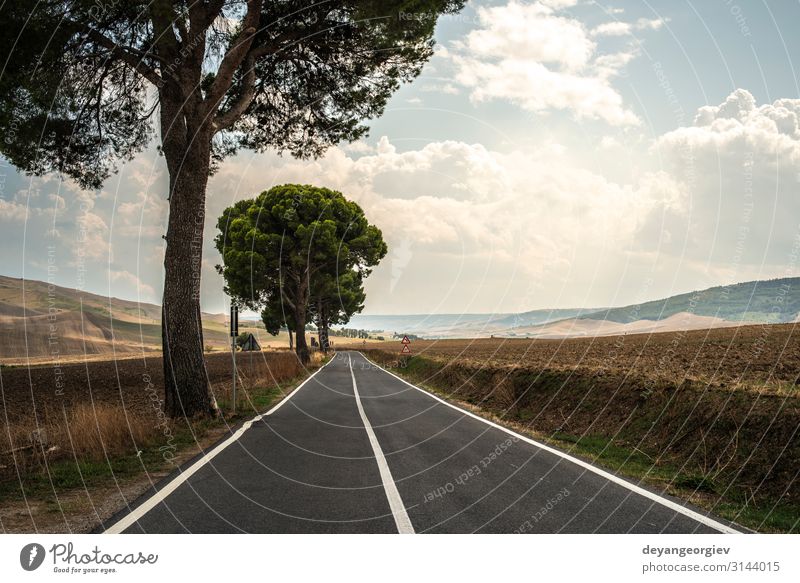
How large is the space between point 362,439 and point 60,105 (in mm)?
12135

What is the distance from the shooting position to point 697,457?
9430 mm

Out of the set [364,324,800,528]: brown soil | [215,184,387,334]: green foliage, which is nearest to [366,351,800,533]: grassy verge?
[364,324,800,528]: brown soil

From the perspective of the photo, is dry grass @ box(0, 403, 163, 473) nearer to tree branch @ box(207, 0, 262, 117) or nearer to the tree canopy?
tree branch @ box(207, 0, 262, 117)

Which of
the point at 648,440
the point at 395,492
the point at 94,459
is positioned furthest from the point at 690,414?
the point at 94,459

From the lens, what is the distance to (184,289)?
45.2ft

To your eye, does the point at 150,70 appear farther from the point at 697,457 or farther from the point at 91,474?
the point at 697,457

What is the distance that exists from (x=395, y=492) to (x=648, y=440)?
255 inches

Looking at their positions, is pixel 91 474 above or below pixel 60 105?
below

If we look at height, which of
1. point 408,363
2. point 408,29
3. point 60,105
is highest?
point 408,29

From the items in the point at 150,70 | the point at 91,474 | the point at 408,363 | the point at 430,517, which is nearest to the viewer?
the point at 430,517

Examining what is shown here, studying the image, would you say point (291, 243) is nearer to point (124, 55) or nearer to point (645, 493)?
point (124, 55)

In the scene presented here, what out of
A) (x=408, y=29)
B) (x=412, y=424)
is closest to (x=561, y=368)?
(x=412, y=424)

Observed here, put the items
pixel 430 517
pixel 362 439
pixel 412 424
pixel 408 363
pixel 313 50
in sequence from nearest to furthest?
1. pixel 430 517
2. pixel 362 439
3. pixel 412 424
4. pixel 313 50
5. pixel 408 363

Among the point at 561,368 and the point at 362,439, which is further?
the point at 561,368
